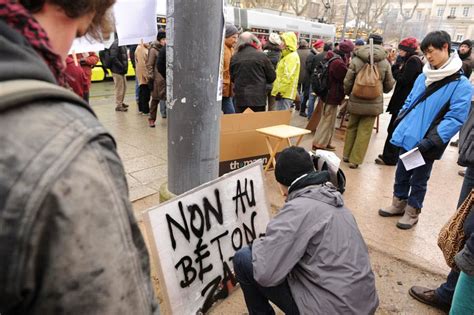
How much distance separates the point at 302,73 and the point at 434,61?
5424mm

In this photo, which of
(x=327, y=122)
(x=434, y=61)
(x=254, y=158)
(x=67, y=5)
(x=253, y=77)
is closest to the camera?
(x=67, y=5)

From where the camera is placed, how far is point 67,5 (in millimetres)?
677

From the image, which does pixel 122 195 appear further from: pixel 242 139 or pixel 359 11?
pixel 359 11

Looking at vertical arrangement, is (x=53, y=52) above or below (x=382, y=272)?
above

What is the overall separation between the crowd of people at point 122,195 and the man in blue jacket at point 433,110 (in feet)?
0.04

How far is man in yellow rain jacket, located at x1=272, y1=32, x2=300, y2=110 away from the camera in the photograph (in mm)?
5797

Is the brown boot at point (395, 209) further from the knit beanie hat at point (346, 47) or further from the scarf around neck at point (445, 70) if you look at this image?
the knit beanie hat at point (346, 47)

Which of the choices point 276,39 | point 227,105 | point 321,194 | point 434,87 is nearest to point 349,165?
point 227,105

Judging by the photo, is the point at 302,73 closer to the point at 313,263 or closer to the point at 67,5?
the point at 313,263

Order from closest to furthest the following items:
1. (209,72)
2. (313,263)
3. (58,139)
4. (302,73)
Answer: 1. (58,139)
2. (313,263)
3. (209,72)
4. (302,73)

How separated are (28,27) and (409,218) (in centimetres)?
375

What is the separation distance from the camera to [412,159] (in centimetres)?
326

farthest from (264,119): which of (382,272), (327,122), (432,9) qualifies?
(432,9)

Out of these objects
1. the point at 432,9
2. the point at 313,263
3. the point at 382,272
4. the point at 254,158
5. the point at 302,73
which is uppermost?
the point at 432,9
